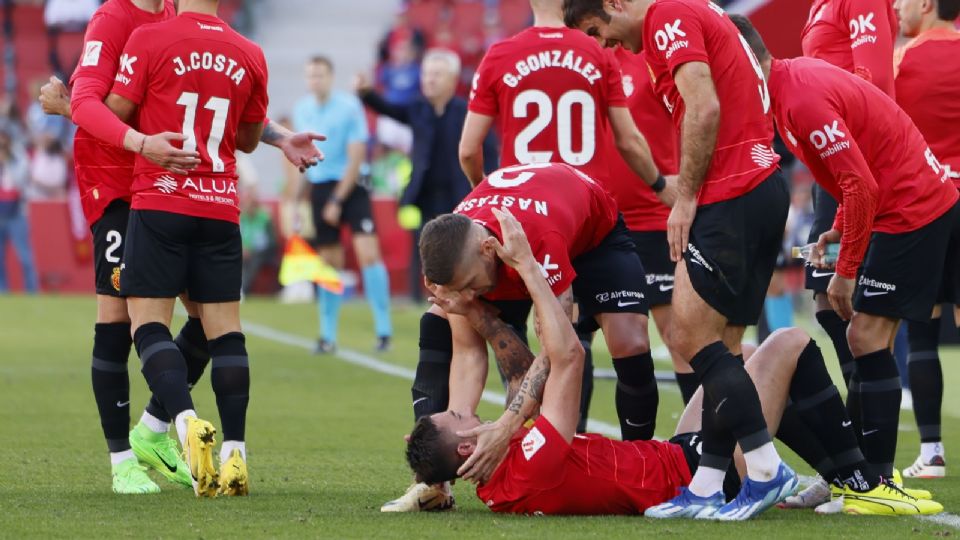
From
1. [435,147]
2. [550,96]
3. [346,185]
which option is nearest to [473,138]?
[550,96]

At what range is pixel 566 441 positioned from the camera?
552 cm

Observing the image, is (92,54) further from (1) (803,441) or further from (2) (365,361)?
(2) (365,361)

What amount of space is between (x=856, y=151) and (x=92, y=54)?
3036mm

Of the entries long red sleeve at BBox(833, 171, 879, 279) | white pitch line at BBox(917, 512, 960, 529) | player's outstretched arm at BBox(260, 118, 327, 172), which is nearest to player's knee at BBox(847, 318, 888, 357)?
long red sleeve at BBox(833, 171, 879, 279)

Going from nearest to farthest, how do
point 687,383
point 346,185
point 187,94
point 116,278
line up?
point 187,94 → point 116,278 → point 687,383 → point 346,185

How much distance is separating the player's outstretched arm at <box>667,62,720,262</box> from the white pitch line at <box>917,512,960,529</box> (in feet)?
4.35

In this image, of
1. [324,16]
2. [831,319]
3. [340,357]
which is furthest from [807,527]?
[324,16]

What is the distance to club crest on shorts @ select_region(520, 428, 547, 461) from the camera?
18.1 ft

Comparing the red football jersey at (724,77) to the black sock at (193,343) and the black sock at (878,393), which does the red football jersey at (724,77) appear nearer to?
the black sock at (878,393)

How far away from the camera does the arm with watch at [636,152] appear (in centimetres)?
763

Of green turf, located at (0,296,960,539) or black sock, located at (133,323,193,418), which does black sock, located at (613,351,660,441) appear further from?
black sock, located at (133,323,193,418)

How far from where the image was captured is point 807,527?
18.0 ft

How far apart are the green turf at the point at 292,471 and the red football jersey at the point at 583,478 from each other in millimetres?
95

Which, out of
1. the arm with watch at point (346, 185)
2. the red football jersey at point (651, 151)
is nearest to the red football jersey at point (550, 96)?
the red football jersey at point (651, 151)
